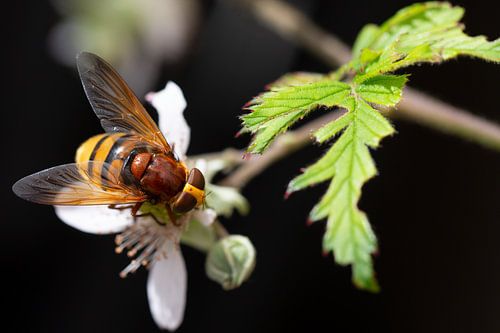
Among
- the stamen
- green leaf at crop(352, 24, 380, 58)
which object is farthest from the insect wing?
green leaf at crop(352, 24, 380, 58)

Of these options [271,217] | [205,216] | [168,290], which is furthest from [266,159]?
[271,217]

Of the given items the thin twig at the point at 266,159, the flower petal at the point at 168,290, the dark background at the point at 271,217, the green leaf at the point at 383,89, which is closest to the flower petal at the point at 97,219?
the flower petal at the point at 168,290

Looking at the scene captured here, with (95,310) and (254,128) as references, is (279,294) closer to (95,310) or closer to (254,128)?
(95,310)

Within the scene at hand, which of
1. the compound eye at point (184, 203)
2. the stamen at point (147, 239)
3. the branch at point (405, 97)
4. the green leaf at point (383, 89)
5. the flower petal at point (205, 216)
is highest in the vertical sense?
the branch at point (405, 97)

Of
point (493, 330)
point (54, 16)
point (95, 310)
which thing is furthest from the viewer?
point (54, 16)

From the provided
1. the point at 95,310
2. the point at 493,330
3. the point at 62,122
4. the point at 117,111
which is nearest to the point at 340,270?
the point at 493,330

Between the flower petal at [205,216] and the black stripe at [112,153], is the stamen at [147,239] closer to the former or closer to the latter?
the flower petal at [205,216]
